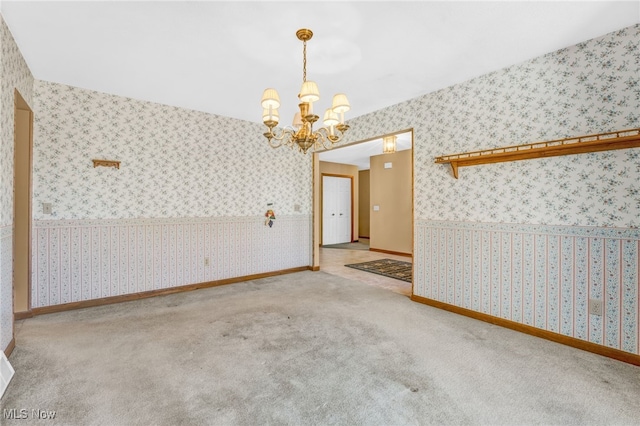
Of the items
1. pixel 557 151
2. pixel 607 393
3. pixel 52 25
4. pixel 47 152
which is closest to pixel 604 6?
pixel 557 151

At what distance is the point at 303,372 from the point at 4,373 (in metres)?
2.01

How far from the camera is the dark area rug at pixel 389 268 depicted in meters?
5.07

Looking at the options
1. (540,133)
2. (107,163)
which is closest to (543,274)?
(540,133)

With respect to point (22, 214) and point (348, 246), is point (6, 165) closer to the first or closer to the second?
point (22, 214)

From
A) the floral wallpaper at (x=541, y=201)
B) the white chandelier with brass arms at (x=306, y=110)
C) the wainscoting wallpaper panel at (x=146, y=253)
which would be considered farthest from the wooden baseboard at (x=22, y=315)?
the floral wallpaper at (x=541, y=201)

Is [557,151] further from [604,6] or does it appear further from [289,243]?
[289,243]

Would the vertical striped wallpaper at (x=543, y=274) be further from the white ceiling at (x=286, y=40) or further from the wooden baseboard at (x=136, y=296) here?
the wooden baseboard at (x=136, y=296)

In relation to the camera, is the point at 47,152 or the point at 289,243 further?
the point at 289,243

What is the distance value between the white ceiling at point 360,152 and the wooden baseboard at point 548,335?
328 centimetres

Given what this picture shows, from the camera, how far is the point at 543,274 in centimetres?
272

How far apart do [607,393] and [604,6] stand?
262 centimetres

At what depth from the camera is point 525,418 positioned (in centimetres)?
166

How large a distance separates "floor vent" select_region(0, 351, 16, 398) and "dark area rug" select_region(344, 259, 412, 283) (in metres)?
4.45

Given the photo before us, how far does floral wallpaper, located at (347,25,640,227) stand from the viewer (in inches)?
91.7
